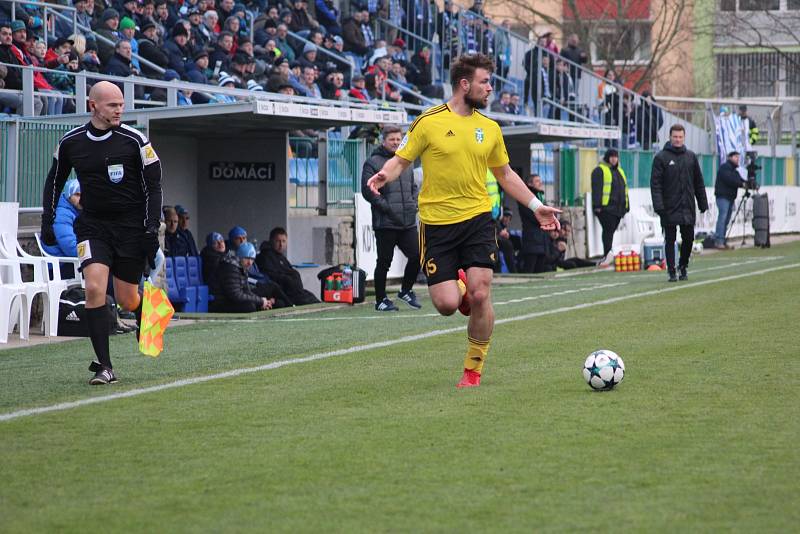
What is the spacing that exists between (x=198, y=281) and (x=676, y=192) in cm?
653

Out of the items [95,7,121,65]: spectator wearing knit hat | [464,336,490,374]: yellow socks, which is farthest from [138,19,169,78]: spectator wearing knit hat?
[464,336,490,374]: yellow socks

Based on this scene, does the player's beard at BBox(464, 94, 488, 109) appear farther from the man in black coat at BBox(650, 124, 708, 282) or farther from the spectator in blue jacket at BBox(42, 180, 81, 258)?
the man in black coat at BBox(650, 124, 708, 282)

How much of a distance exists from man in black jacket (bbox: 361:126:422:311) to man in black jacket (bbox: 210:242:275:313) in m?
1.46

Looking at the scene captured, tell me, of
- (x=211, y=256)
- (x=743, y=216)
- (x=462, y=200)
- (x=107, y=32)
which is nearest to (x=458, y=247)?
(x=462, y=200)

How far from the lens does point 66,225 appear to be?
13297 millimetres

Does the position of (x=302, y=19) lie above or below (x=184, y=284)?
above

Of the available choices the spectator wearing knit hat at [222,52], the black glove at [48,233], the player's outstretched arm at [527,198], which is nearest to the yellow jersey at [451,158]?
the player's outstretched arm at [527,198]

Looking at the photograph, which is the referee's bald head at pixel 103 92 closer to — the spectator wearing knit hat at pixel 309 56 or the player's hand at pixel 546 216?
the player's hand at pixel 546 216

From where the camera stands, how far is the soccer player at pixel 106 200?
353 inches

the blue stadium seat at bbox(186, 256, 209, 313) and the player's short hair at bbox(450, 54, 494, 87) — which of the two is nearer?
the player's short hair at bbox(450, 54, 494, 87)

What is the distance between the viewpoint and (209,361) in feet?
33.8

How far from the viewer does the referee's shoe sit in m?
8.93

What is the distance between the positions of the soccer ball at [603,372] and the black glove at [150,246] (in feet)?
10.0

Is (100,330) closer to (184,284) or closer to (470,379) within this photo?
(470,379)
